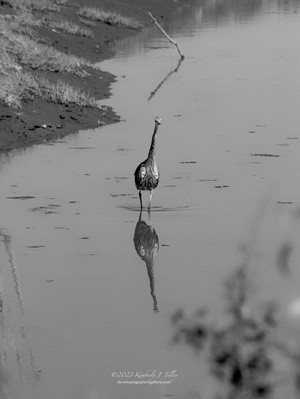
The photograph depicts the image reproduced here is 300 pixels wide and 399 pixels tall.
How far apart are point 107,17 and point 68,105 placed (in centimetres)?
2220

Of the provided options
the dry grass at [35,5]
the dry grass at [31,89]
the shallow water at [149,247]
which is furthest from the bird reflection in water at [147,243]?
the dry grass at [35,5]

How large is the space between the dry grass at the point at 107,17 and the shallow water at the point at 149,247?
1771cm

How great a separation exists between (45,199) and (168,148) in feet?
15.7

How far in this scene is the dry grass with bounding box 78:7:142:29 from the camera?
4491 cm

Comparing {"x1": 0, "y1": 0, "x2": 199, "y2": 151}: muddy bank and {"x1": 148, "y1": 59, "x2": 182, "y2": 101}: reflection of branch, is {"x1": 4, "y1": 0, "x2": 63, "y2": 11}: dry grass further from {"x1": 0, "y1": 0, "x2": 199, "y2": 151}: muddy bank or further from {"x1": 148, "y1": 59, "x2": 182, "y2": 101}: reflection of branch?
{"x1": 148, "y1": 59, "x2": 182, "y2": 101}: reflection of branch

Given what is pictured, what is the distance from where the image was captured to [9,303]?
Result: 11438 mm

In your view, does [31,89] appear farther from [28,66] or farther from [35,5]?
[35,5]

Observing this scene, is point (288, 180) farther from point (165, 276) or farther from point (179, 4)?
point (179, 4)

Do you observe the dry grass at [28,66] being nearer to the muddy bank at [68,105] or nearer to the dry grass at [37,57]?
the dry grass at [37,57]

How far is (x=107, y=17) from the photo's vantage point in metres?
45.8

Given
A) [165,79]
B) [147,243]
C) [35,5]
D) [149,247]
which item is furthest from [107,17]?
[149,247]

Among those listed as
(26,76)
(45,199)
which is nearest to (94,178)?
(45,199)

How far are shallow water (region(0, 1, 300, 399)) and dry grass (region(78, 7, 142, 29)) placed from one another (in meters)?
17.7

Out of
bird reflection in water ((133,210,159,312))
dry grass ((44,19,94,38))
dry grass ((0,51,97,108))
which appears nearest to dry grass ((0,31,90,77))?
dry grass ((0,51,97,108))
